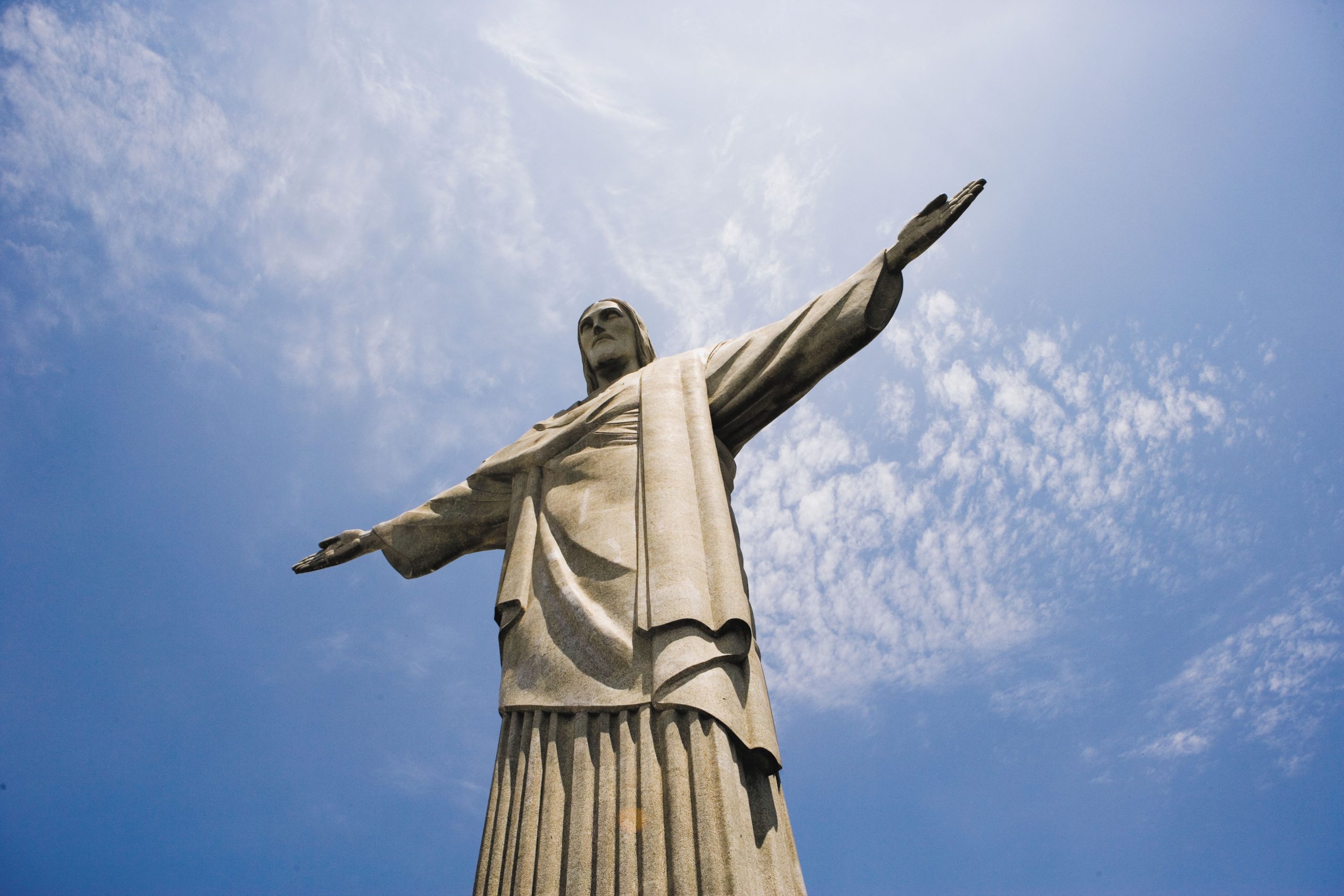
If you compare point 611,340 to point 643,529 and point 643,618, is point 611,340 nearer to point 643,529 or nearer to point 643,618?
point 643,529

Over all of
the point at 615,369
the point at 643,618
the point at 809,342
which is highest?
the point at 615,369

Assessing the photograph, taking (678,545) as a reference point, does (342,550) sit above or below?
above

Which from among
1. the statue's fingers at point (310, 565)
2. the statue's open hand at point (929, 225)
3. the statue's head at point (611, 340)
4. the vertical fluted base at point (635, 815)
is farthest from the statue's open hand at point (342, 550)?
the statue's open hand at point (929, 225)

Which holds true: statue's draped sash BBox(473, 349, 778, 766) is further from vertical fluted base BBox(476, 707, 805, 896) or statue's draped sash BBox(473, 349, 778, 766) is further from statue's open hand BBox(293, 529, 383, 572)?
statue's open hand BBox(293, 529, 383, 572)

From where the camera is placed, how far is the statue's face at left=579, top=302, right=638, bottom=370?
8.96m

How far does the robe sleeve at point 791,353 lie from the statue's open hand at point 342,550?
3.62 meters

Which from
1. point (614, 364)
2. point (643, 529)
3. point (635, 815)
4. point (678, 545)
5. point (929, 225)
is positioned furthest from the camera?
point (614, 364)

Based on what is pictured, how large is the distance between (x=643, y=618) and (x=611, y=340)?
13.0 ft

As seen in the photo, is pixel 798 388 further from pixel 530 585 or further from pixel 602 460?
pixel 530 585

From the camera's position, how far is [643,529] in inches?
251

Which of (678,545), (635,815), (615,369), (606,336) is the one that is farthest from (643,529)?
(606,336)

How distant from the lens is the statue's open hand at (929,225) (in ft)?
22.4

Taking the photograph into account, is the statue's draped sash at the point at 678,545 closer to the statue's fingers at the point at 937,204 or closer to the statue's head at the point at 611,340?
the statue's head at the point at 611,340

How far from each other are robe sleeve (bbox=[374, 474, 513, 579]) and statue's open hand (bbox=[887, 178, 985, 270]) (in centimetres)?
→ 389
